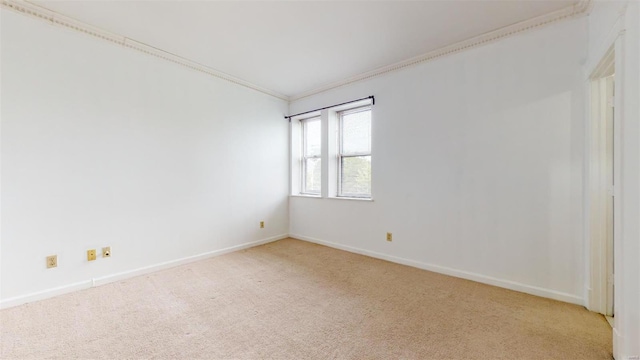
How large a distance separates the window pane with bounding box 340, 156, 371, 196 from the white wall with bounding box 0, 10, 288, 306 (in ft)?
4.99

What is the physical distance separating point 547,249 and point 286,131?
148 inches

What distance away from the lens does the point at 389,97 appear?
3.30m

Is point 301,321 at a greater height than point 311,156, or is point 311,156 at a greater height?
point 311,156

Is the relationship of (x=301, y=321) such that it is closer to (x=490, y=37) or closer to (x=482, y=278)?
(x=482, y=278)

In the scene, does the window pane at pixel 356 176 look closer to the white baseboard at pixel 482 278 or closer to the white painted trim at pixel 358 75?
the white baseboard at pixel 482 278

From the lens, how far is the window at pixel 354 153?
3.72m

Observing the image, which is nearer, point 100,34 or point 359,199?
point 100,34

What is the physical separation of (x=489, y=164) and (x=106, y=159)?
12.7 feet

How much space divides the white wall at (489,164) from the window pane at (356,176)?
0.25 metres

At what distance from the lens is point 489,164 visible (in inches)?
102

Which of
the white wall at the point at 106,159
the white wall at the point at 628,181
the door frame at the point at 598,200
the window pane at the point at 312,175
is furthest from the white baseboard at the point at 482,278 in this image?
the white wall at the point at 106,159

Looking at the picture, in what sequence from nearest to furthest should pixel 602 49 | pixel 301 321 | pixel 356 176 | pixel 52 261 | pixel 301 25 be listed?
pixel 602 49, pixel 301 321, pixel 52 261, pixel 301 25, pixel 356 176

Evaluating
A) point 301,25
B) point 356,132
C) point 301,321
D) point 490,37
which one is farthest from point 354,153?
point 301,321

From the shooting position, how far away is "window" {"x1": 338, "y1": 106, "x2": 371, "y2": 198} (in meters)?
3.72
